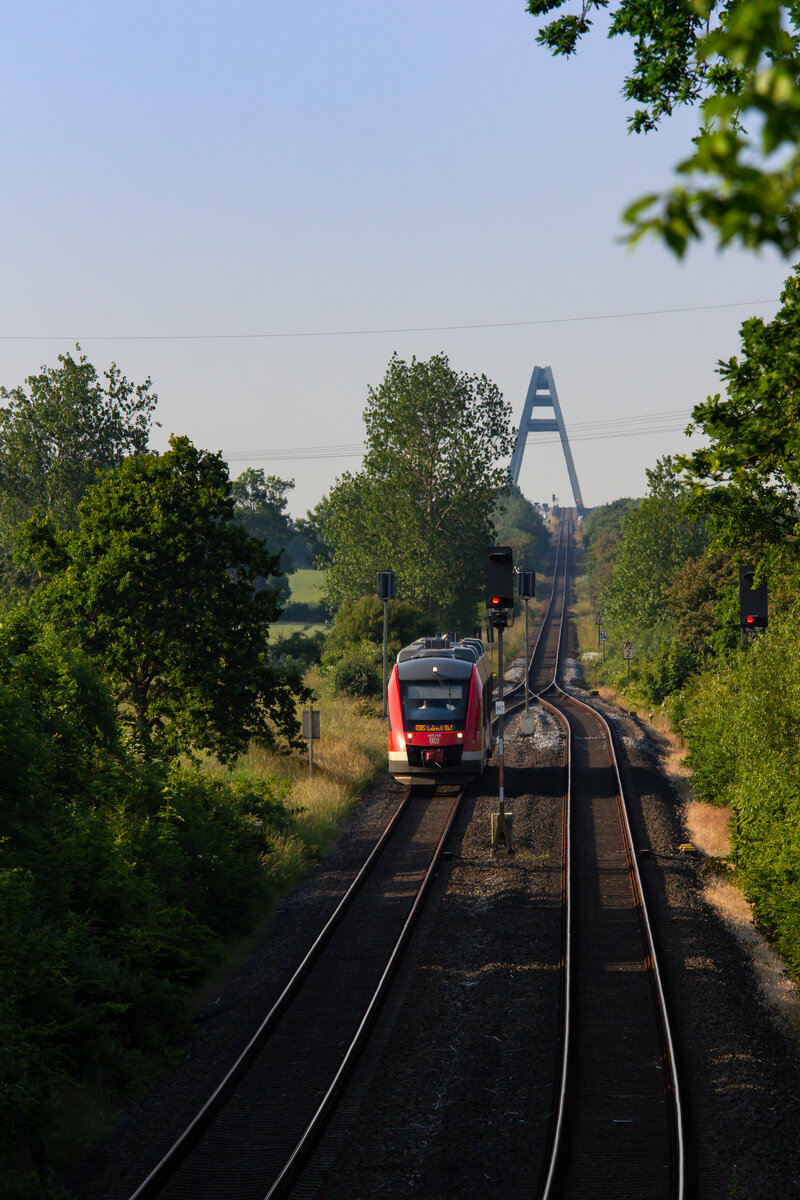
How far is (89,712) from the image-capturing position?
17797 millimetres

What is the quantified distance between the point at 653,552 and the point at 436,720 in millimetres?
41978

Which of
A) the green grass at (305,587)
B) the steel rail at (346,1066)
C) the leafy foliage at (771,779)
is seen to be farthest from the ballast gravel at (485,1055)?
the green grass at (305,587)

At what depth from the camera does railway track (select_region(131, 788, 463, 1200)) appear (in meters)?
9.82

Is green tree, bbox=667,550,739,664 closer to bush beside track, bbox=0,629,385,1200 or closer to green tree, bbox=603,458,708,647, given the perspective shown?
green tree, bbox=603,458,708,647

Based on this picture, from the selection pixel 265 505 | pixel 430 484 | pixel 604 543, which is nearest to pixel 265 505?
pixel 265 505

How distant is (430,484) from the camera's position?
60906 mm

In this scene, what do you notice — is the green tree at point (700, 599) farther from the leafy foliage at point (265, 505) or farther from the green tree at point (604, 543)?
the leafy foliage at point (265, 505)

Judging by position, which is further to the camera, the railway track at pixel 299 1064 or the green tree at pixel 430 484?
the green tree at pixel 430 484

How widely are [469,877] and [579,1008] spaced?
6.36m

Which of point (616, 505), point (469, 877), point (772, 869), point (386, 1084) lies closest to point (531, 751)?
point (469, 877)

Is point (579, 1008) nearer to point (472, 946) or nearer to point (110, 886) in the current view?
point (472, 946)

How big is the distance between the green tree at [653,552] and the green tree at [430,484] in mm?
10418

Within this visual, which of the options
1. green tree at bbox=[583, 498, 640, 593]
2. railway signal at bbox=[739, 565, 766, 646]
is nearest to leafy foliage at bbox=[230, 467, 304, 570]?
green tree at bbox=[583, 498, 640, 593]

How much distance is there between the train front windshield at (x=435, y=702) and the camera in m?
25.8
